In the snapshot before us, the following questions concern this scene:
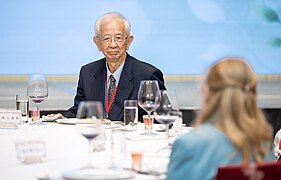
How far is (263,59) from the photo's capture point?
5555mm

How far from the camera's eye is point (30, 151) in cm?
245

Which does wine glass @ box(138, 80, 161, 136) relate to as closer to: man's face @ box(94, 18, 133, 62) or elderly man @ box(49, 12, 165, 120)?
elderly man @ box(49, 12, 165, 120)

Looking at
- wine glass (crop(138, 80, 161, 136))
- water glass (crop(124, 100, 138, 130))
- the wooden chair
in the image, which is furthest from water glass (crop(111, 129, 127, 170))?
water glass (crop(124, 100, 138, 130))

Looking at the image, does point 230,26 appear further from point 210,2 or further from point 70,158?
point 70,158

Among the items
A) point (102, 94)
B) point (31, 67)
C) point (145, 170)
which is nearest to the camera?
point (145, 170)

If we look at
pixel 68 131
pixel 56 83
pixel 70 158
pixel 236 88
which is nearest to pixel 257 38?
pixel 56 83

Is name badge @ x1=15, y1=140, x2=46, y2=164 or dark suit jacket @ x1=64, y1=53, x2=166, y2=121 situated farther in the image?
dark suit jacket @ x1=64, y1=53, x2=166, y2=121

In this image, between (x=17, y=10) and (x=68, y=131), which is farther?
(x=17, y=10)

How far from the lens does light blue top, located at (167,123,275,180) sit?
1.88 metres

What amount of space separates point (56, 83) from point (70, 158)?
285 cm

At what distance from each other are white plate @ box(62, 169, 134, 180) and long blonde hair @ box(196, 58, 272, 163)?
342mm

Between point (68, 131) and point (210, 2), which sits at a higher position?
point (210, 2)

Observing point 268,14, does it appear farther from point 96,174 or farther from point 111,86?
point 96,174

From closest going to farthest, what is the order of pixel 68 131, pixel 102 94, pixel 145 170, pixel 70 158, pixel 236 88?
pixel 236 88, pixel 145 170, pixel 70 158, pixel 68 131, pixel 102 94
